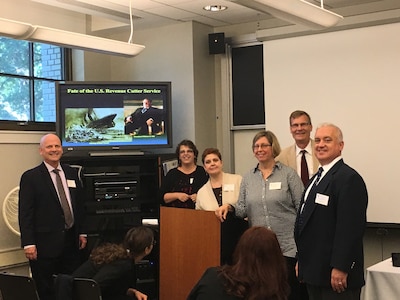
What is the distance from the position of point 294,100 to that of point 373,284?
243 cm

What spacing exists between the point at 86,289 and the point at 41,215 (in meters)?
1.44

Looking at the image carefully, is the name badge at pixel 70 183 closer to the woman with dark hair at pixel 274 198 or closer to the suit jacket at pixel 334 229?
the woman with dark hair at pixel 274 198

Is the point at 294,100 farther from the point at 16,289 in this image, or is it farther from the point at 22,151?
the point at 16,289

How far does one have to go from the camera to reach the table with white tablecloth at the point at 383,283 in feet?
10.8

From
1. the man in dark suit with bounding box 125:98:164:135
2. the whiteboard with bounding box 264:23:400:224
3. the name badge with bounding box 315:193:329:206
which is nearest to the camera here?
the name badge with bounding box 315:193:329:206

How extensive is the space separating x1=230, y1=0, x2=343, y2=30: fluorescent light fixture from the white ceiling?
94 centimetres

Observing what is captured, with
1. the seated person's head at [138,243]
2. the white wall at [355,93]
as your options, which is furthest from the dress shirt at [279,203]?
the white wall at [355,93]

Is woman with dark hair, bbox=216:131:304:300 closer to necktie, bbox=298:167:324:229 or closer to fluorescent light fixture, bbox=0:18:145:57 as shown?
necktie, bbox=298:167:324:229

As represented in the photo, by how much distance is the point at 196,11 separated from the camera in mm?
5492

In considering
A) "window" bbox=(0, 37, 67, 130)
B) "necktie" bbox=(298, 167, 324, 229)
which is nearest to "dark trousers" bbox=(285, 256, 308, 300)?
"necktie" bbox=(298, 167, 324, 229)

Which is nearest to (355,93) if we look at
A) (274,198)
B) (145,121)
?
(274,198)

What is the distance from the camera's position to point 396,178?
488 cm

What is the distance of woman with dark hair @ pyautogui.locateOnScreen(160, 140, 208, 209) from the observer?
15.4 ft

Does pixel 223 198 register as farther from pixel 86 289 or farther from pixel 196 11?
pixel 196 11
